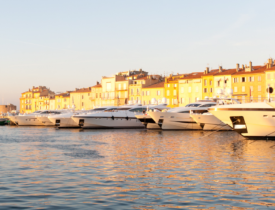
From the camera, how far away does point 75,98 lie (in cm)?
14725

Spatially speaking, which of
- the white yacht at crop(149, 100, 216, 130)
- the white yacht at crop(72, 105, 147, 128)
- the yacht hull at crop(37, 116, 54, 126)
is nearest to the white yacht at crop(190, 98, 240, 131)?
the white yacht at crop(149, 100, 216, 130)

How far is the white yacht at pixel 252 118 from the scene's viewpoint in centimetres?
3275

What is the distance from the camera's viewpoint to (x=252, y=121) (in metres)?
33.5

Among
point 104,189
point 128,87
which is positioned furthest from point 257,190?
point 128,87

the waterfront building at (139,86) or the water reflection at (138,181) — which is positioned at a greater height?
the waterfront building at (139,86)

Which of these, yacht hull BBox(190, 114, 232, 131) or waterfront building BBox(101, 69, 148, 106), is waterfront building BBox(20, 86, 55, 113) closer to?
waterfront building BBox(101, 69, 148, 106)

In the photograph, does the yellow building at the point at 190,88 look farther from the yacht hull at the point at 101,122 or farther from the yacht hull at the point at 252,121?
the yacht hull at the point at 252,121

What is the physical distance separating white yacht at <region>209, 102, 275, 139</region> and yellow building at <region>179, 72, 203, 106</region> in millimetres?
72081

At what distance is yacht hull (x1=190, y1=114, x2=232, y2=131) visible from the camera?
5125 centimetres

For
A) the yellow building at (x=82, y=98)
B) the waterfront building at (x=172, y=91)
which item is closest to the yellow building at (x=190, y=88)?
the waterfront building at (x=172, y=91)

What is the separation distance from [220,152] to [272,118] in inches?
359

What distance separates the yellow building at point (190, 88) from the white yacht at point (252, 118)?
7208cm

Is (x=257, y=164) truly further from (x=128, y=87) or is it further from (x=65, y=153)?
(x=128, y=87)

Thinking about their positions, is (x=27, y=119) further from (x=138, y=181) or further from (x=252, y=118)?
(x=138, y=181)
